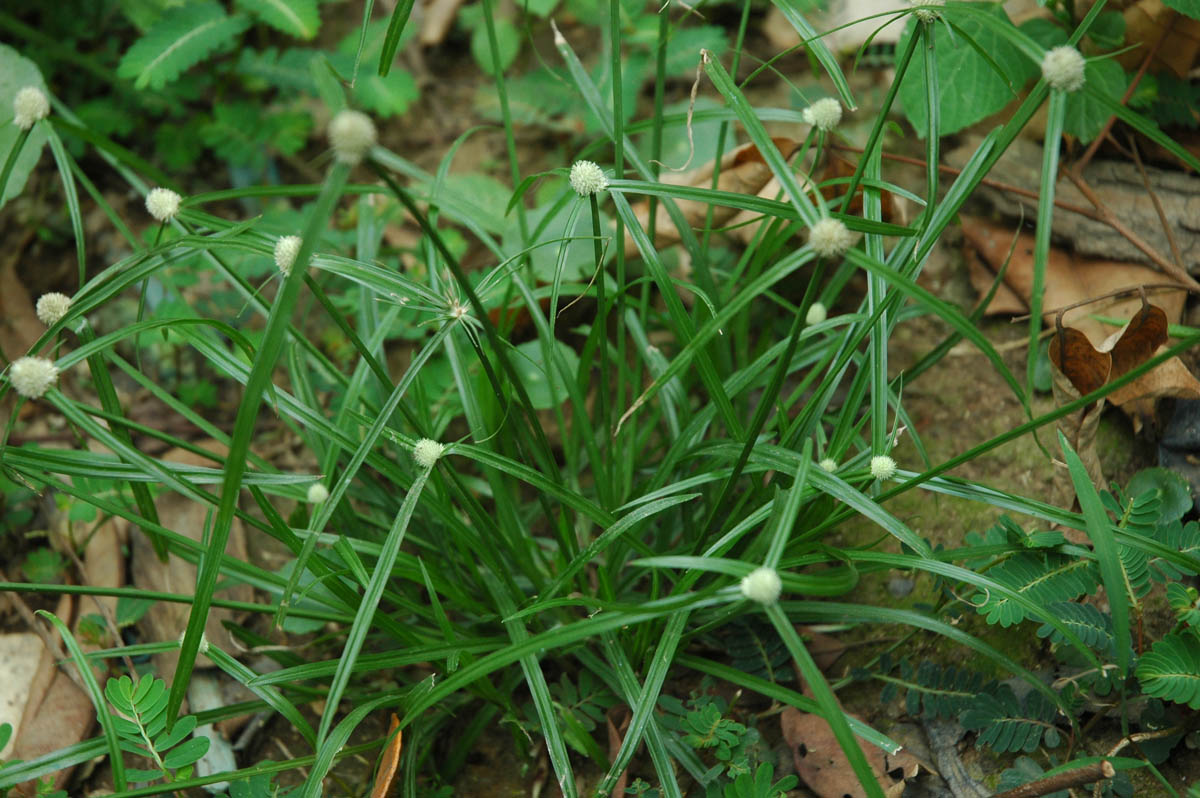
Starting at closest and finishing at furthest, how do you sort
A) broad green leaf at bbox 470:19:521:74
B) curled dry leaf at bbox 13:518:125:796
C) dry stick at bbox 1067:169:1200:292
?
curled dry leaf at bbox 13:518:125:796 → dry stick at bbox 1067:169:1200:292 → broad green leaf at bbox 470:19:521:74

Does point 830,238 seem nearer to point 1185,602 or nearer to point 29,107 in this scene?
point 1185,602

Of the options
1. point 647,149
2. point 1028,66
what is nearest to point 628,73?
point 647,149

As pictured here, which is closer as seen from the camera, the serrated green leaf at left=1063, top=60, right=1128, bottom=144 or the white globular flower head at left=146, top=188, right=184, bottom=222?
the white globular flower head at left=146, top=188, right=184, bottom=222

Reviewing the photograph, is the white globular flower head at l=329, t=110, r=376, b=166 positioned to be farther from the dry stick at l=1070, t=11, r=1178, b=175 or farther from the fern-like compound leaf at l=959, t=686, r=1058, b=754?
the dry stick at l=1070, t=11, r=1178, b=175

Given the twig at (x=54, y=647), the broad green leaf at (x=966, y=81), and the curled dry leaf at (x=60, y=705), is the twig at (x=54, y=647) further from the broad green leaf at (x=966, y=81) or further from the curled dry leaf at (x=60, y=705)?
the broad green leaf at (x=966, y=81)

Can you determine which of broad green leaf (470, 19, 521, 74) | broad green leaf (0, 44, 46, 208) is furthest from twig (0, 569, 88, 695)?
broad green leaf (470, 19, 521, 74)

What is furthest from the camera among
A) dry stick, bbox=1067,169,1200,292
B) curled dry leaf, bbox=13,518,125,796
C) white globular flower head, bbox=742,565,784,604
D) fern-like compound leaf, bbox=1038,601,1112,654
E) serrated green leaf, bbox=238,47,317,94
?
serrated green leaf, bbox=238,47,317,94
